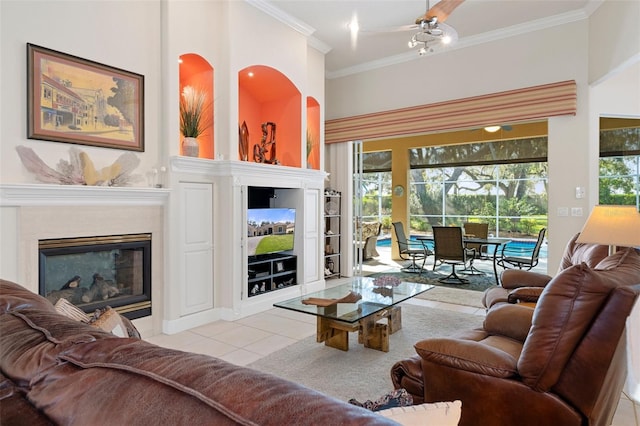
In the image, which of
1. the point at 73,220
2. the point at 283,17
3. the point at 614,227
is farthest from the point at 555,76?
the point at 73,220

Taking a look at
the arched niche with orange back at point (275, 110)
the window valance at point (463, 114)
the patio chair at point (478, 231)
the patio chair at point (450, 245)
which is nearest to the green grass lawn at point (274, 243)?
the arched niche with orange back at point (275, 110)

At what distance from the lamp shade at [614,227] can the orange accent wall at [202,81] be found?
12.1 feet

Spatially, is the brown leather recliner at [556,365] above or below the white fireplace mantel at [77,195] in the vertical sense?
below

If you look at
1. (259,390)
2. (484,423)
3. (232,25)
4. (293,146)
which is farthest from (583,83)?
(259,390)

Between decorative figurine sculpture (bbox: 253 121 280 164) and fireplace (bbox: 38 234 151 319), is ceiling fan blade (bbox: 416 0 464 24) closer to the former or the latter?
decorative figurine sculpture (bbox: 253 121 280 164)

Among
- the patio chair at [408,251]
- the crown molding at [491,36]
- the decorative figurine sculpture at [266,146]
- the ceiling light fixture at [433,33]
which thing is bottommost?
the patio chair at [408,251]

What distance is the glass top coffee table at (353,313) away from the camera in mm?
3141

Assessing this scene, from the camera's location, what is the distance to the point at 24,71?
2979 mm

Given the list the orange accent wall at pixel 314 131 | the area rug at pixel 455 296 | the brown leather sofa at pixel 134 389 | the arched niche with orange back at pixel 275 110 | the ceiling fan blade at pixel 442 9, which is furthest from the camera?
the orange accent wall at pixel 314 131

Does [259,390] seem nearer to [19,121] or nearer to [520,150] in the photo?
[19,121]

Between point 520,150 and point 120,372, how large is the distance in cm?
1055

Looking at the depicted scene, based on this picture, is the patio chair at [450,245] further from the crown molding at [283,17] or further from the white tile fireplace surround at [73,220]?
the white tile fireplace surround at [73,220]

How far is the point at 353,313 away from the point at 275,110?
139 inches

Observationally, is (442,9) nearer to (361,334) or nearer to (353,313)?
(353,313)
